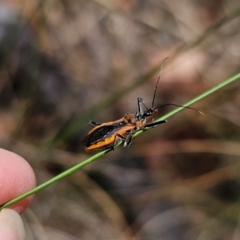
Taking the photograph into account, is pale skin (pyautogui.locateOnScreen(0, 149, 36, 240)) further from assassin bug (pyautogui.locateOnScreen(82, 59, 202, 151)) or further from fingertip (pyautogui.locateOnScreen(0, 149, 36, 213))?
assassin bug (pyautogui.locateOnScreen(82, 59, 202, 151))

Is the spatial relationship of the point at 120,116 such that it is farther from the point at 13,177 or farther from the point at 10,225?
the point at 10,225

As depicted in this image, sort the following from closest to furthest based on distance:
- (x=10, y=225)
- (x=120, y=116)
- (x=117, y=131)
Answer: (x=10, y=225), (x=117, y=131), (x=120, y=116)

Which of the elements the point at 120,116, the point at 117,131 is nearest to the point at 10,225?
the point at 117,131

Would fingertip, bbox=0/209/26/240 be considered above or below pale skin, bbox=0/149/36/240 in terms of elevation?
below

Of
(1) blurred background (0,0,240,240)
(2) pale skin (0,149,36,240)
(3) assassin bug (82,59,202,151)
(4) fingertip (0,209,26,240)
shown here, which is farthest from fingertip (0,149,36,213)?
(1) blurred background (0,0,240,240)

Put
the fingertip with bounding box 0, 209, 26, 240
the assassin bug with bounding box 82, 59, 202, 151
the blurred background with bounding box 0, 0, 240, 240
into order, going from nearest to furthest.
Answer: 1. the fingertip with bounding box 0, 209, 26, 240
2. the assassin bug with bounding box 82, 59, 202, 151
3. the blurred background with bounding box 0, 0, 240, 240

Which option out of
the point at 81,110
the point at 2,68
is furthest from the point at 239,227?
the point at 2,68

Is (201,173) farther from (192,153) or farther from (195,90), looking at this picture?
(195,90)

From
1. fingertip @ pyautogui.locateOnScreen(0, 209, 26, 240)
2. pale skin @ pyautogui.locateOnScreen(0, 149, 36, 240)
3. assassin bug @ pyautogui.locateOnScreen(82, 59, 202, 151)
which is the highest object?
assassin bug @ pyautogui.locateOnScreen(82, 59, 202, 151)
